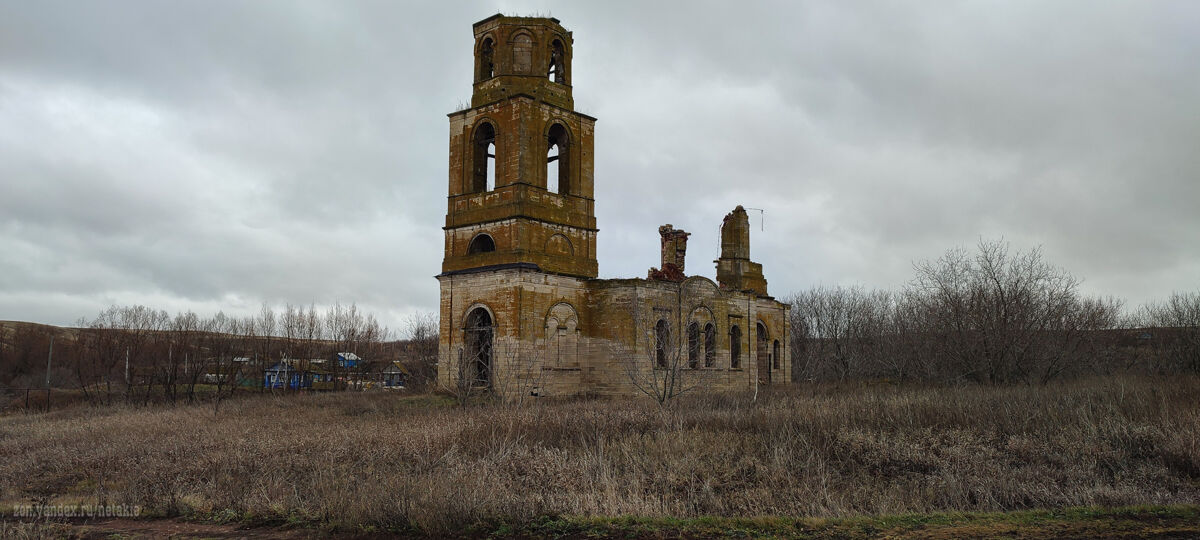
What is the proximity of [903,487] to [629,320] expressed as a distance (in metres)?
Result: 14.8

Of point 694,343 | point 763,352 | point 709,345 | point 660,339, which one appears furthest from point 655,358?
point 763,352

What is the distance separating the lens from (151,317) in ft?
199

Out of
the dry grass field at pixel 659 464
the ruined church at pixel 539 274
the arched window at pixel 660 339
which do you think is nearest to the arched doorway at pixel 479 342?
the ruined church at pixel 539 274

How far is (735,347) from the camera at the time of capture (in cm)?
2791

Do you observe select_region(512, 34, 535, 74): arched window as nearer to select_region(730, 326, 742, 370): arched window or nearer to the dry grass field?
select_region(730, 326, 742, 370): arched window

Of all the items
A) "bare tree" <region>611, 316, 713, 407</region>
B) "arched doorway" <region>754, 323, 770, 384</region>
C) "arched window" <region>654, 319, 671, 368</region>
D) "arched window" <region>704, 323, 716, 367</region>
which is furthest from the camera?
"arched doorway" <region>754, 323, 770, 384</region>

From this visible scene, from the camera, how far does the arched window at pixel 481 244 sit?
957 inches

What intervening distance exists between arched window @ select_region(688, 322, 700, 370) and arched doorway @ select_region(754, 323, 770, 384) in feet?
23.0

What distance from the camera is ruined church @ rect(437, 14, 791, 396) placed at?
896 inches

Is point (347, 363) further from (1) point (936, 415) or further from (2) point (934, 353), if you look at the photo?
(1) point (936, 415)

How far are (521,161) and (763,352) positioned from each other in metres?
14.7

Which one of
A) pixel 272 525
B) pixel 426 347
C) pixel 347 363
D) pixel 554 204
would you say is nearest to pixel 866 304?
pixel 426 347

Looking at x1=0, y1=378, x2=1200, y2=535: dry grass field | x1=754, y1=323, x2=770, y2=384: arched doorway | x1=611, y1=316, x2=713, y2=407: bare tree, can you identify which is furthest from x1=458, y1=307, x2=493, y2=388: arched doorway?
x1=754, y1=323, x2=770, y2=384: arched doorway

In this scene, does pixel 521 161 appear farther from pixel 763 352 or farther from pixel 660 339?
pixel 763 352
